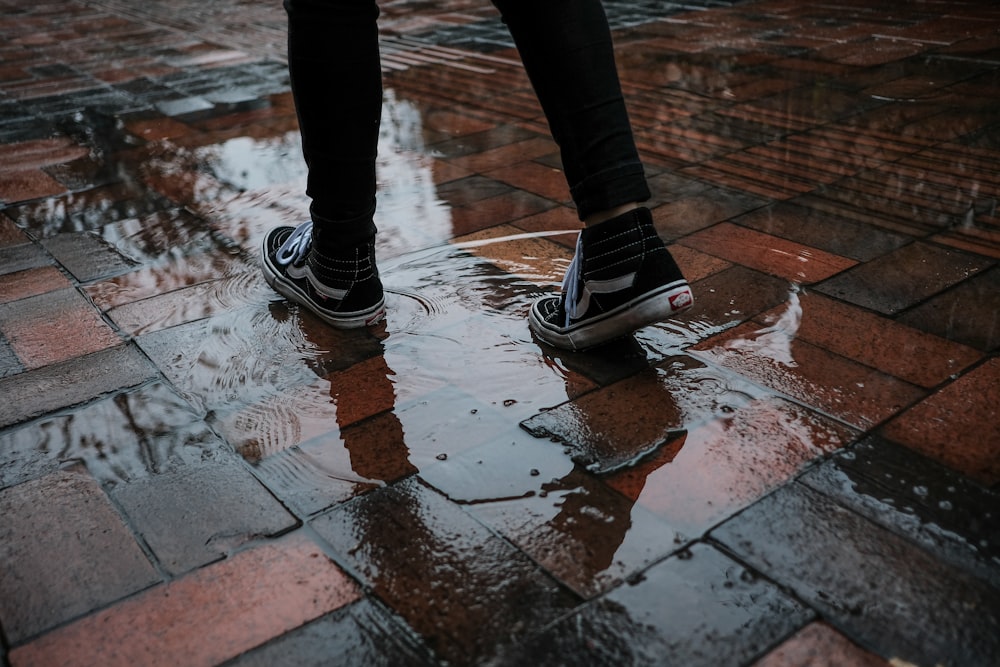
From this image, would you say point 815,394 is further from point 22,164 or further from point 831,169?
point 22,164

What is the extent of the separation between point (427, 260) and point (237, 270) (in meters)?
0.47

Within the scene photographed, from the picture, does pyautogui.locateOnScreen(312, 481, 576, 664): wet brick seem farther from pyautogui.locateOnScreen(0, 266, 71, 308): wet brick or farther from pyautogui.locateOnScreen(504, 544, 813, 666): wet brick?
pyautogui.locateOnScreen(0, 266, 71, 308): wet brick

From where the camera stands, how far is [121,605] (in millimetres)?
1242

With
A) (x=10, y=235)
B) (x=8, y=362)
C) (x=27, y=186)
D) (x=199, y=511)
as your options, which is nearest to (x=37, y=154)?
(x=27, y=186)

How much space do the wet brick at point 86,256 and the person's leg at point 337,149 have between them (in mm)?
550

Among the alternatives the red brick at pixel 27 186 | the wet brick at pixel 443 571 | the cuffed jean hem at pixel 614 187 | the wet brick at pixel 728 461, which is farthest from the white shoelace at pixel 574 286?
the red brick at pixel 27 186

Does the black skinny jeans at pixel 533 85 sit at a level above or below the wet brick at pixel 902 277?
above

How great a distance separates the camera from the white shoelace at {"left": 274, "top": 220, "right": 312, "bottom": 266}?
2105 millimetres

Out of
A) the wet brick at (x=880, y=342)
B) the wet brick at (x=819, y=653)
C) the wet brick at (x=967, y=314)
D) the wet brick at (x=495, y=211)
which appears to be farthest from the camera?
the wet brick at (x=495, y=211)

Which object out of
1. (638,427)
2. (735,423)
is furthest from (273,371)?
(735,423)

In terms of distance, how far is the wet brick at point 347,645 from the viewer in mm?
1130

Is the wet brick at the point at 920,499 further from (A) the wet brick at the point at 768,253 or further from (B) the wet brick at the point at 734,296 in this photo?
(A) the wet brick at the point at 768,253

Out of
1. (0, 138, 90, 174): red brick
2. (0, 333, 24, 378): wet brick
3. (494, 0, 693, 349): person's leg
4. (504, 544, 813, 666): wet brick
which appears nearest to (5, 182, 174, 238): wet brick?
(0, 138, 90, 174): red brick

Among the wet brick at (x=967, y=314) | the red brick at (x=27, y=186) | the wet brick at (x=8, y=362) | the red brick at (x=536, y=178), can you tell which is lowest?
the wet brick at (x=8, y=362)
